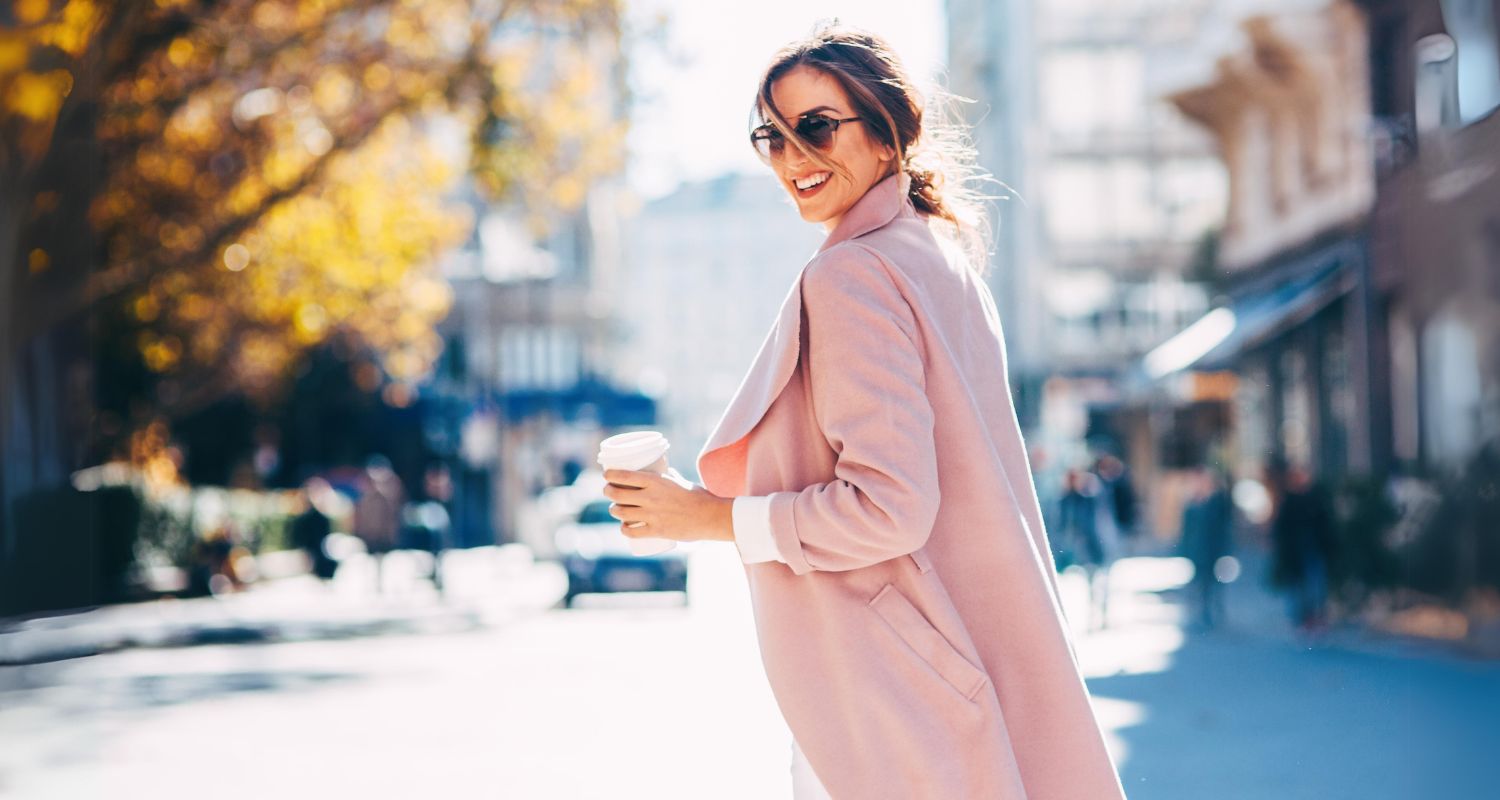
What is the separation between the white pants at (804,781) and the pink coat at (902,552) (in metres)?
0.09

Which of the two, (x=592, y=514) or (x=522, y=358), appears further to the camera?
(x=522, y=358)

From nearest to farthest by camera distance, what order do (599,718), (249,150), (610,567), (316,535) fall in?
(599,718) < (249,150) < (610,567) < (316,535)

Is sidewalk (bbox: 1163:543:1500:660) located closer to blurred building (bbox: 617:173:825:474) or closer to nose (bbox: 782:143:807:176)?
nose (bbox: 782:143:807:176)

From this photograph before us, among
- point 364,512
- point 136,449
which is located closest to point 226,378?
point 136,449

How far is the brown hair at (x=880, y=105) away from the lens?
→ 7.98ft

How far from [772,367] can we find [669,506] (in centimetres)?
22

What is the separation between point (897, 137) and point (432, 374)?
51967 millimetres

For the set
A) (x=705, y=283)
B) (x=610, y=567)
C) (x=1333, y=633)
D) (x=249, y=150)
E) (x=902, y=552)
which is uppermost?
(x=705, y=283)

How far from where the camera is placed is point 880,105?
2.44 m

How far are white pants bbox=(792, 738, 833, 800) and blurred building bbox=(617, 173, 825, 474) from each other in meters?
122

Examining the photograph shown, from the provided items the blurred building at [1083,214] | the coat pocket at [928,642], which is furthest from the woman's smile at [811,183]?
the blurred building at [1083,214]

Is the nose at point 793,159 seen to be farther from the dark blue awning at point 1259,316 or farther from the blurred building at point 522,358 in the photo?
the blurred building at point 522,358

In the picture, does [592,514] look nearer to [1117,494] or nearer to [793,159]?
[1117,494]

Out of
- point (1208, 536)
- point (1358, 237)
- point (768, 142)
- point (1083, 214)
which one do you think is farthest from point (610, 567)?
point (1083, 214)
